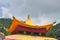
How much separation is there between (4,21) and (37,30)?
18112 millimetres

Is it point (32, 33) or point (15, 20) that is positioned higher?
point (15, 20)

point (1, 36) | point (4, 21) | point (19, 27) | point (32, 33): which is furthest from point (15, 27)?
point (4, 21)

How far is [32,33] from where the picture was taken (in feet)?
43.3

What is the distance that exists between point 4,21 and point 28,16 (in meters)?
15.1

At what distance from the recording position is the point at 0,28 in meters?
22.8

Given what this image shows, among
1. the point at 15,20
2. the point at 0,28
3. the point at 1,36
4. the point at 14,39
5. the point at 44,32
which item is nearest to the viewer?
the point at 1,36

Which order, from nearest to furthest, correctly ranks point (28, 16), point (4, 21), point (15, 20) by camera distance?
point (15, 20)
point (28, 16)
point (4, 21)

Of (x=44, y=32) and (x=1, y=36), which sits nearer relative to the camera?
(x=1, y=36)

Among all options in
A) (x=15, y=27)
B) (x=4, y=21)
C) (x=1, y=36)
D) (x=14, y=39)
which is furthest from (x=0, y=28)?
(x=1, y=36)

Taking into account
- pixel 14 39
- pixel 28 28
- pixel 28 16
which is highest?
pixel 28 16

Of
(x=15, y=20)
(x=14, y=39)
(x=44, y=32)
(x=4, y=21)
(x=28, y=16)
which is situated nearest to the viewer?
(x=14, y=39)

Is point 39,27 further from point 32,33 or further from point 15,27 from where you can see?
point 15,27

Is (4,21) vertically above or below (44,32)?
above

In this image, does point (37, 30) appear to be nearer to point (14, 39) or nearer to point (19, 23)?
point (19, 23)
